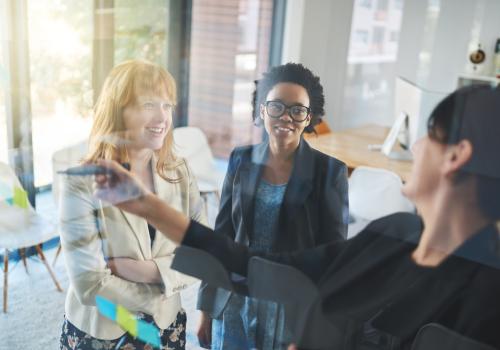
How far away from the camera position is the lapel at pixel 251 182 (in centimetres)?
67

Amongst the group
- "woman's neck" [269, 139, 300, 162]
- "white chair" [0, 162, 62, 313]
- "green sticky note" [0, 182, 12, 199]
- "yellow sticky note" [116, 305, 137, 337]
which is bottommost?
"yellow sticky note" [116, 305, 137, 337]

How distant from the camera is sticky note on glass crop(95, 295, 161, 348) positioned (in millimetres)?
773

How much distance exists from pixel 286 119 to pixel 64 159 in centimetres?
40

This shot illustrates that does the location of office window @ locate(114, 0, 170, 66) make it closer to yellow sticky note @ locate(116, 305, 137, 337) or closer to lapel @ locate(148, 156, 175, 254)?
lapel @ locate(148, 156, 175, 254)

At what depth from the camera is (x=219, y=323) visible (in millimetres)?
752

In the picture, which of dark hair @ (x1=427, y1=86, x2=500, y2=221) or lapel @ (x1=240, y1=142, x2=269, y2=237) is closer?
dark hair @ (x1=427, y1=86, x2=500, y2=221)

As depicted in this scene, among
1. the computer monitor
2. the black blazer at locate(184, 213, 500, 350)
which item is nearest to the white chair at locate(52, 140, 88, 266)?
the black blazer at locate(184, 213, 500, 350)

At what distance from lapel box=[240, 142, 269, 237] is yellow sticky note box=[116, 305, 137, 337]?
0.25 metres

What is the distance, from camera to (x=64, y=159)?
821 mm

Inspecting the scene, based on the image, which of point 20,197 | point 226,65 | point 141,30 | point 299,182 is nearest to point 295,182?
point 299,182

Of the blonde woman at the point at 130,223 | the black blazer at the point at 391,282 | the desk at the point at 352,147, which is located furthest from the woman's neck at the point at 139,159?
the desk at the point at 352,147

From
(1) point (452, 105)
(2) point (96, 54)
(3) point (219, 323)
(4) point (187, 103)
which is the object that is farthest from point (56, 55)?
(1) point (452, 105)

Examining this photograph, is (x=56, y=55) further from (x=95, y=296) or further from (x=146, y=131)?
(x=95, y=296)

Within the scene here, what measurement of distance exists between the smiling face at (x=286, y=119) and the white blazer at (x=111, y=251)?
0.15 metres
